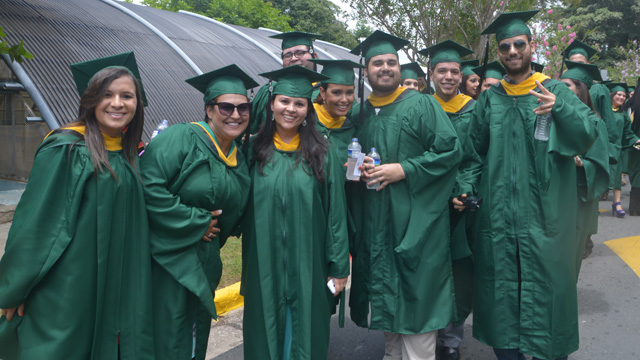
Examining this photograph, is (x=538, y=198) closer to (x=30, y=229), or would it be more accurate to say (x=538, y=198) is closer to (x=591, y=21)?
(x=30, y=229)

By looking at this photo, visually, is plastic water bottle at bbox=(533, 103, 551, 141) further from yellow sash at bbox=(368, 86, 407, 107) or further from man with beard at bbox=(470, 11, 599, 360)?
yellow sash at bbox=(368, 86, 407, 107)

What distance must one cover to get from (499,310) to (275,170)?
1.78 metres

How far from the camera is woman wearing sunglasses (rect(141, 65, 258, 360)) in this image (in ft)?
8.82

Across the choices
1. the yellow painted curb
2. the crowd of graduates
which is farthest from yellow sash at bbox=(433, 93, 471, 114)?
the yellow painted curb

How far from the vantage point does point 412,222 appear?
3225mm

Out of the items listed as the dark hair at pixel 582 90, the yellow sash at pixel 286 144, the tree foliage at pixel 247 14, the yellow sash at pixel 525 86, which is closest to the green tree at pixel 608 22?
the tree foliage at pixel 247 14

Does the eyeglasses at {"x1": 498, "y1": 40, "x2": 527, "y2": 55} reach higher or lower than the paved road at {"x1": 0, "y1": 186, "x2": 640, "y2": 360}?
higher

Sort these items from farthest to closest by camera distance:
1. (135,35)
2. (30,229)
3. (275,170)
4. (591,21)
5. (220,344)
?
1. (591,21)
2. (135,35)
3. (220,344)
4. (275,170)
5. (30,229)

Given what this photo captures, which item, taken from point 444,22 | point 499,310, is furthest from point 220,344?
point 444,22

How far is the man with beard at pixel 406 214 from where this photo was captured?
3.21 m

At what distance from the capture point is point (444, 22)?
12.6 m

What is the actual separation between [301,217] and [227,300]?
231 cm

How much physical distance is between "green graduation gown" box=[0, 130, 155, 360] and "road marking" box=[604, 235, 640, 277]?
616cm

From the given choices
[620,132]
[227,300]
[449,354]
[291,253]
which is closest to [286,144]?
[291,253]
